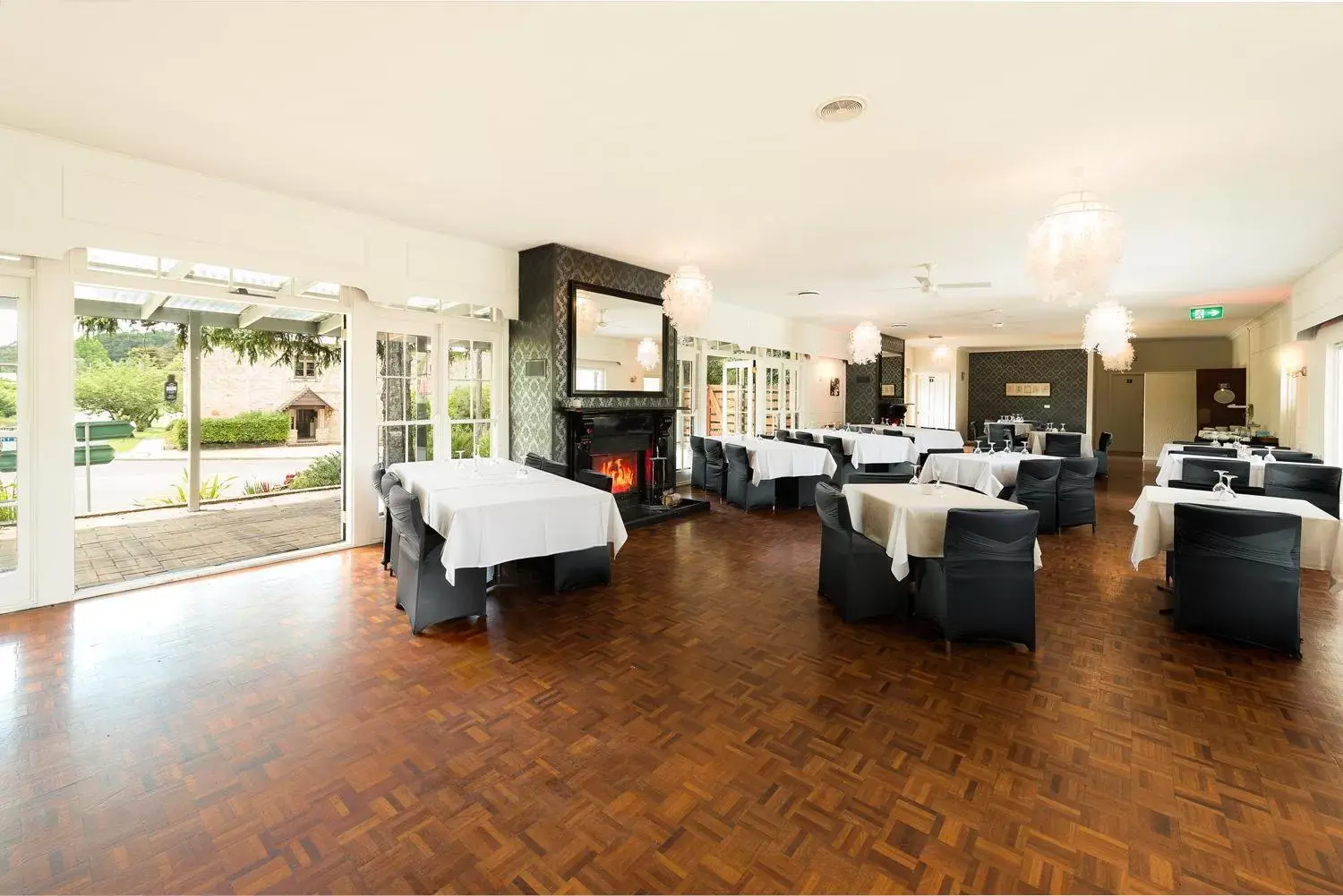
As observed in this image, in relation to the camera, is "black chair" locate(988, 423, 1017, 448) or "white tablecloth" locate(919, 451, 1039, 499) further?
"black chair" locate(988, 423, 1017, 448)

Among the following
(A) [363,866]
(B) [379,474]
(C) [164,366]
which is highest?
(C) [164,366]

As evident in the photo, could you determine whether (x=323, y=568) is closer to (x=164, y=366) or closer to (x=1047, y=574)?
(x=1047, y=574)

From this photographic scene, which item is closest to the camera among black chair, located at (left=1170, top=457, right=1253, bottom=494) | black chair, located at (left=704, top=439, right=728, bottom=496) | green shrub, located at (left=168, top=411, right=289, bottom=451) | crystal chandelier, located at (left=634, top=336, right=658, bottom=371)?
black chair, located at (left=1170, top=457, right=1253, bottom=494)

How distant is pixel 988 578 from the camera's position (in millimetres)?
3346

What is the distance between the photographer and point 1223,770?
2.30 meters

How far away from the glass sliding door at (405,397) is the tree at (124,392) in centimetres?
701

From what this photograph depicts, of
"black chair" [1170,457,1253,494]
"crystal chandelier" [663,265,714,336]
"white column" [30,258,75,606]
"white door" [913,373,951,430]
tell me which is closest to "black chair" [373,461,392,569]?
"white column" [30,258,75,606]

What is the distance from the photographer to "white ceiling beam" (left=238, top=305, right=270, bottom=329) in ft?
24.9

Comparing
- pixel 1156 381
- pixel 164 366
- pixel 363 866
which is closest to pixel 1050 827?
pixel 363 866

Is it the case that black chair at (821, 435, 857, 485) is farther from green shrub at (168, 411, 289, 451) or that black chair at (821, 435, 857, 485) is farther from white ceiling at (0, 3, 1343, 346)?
green shrub at (168, 411, 289, 451)

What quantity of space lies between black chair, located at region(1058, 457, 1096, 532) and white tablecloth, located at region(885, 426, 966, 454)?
3834 millimetres

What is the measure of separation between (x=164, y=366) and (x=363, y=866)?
40.2 ft

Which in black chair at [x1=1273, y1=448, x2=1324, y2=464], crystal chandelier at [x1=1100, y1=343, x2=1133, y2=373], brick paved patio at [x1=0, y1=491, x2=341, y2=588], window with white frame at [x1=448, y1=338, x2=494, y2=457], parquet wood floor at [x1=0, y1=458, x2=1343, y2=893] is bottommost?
parquet wood floor at [x1=0, y1=458, x2=1343, y2=893]

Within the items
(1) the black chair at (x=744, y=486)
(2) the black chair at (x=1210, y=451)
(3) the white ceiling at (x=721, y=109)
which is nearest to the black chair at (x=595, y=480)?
(3) the white ceiling at (x=721, y=109)
